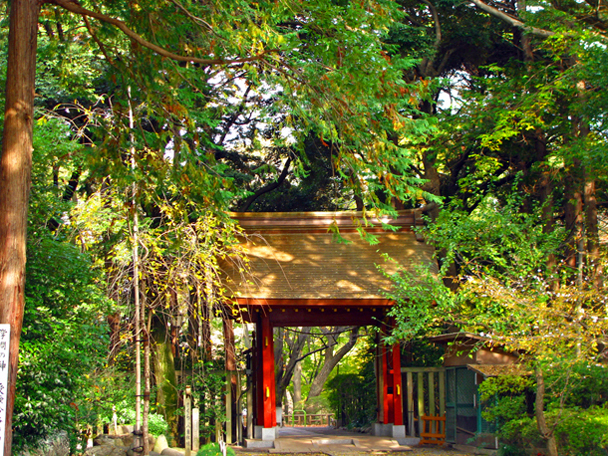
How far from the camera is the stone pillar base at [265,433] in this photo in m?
12.8

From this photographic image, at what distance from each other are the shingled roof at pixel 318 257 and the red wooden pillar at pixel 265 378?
1.12m

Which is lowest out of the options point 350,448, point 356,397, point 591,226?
point 350,448

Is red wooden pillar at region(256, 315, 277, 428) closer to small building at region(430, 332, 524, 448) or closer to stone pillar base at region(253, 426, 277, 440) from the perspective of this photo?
stone pillar base at region(253, 426, 277, 440)

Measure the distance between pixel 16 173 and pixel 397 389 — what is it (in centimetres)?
979

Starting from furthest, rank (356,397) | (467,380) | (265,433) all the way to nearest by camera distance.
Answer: (356,397), (265,433), (467,380)

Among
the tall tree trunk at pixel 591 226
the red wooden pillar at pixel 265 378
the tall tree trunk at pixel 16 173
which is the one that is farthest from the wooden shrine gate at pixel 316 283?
the tall tree trunk at pixel 16 173

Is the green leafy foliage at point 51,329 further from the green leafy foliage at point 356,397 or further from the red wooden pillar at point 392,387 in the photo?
the green leafy foliage at point 356,397

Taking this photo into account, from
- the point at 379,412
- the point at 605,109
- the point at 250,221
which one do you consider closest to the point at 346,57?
the point at 605,109

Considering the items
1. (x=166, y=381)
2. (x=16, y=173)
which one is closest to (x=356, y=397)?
(x=166, y=381)

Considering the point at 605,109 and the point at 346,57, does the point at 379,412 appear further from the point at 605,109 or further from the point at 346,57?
the point at 346,57

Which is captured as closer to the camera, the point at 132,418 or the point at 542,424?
the point at 542,424

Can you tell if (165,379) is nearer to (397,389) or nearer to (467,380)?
(397,389)

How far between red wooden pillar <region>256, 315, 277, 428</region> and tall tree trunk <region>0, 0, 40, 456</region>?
25.4ft

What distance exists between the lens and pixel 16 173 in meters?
5.78
